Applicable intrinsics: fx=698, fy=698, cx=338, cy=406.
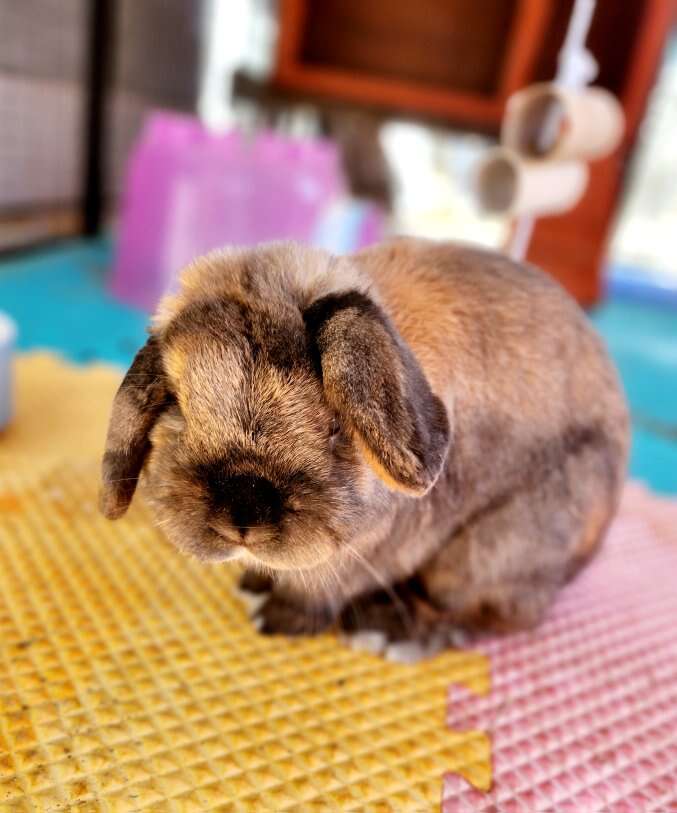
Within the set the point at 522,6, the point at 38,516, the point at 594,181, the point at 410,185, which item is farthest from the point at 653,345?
the point at 38,516

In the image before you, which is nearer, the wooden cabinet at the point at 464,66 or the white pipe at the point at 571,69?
the white pipe at the point at 571,69

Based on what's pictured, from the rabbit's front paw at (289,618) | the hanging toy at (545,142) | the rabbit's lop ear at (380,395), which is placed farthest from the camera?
the hanging toy at (545,142)

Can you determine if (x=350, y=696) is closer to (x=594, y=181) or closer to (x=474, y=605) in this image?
(x=474, y=605)

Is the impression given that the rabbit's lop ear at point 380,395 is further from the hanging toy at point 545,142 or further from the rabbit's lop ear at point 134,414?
the hanging toy at point 545,142

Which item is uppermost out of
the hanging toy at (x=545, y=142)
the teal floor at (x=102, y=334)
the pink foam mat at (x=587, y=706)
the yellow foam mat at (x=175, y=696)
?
the hanging toy at (x=545, y=142)

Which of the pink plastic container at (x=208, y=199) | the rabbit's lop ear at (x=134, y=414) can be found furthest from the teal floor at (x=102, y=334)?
the rabbit's lop ear at (x=134, y=414)

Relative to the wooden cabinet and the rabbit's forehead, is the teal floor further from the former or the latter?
the rabbit's forehead

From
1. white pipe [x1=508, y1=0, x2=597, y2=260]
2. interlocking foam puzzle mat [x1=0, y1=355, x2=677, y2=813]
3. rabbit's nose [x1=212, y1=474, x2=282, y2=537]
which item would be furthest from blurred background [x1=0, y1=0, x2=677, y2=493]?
rabbit's nose [x1=212, y1=474, x2=282, y2=537]
